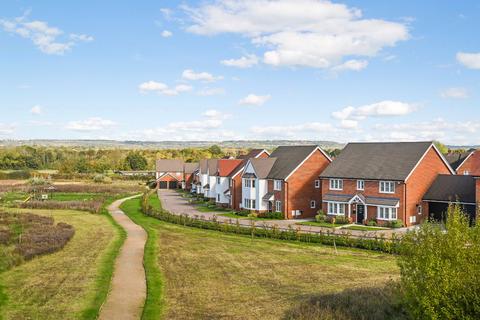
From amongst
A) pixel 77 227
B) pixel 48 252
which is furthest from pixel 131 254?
pixel 77 227

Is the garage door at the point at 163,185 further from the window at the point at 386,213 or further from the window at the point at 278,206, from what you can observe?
the window at the point at 386,213

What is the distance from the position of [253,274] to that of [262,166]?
3044cm

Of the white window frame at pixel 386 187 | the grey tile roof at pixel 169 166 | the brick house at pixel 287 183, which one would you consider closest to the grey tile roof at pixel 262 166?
the brick house at pixel 287 183

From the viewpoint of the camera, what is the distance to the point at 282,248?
36.3m

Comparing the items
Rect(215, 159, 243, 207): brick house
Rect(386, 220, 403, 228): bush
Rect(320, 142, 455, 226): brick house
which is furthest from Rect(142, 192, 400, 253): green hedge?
Rect(215, 159, 243, 207): brick house

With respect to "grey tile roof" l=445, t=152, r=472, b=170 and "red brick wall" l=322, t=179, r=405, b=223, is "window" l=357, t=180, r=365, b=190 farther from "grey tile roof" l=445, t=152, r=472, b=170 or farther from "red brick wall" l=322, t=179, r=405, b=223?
"grey tile roof" l=445, t=152, r=472, b=170

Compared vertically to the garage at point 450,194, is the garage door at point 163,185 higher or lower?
lower

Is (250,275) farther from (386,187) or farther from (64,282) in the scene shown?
(386,187)

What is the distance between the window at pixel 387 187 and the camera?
46.4 meters

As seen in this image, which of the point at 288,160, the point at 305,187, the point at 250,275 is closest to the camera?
the point at 250,275

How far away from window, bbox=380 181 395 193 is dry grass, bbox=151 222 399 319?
43.0 feet

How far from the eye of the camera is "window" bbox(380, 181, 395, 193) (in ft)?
152

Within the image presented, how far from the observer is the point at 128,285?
78.3ft

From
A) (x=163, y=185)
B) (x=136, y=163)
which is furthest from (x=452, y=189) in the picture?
(x=136, y=163)
